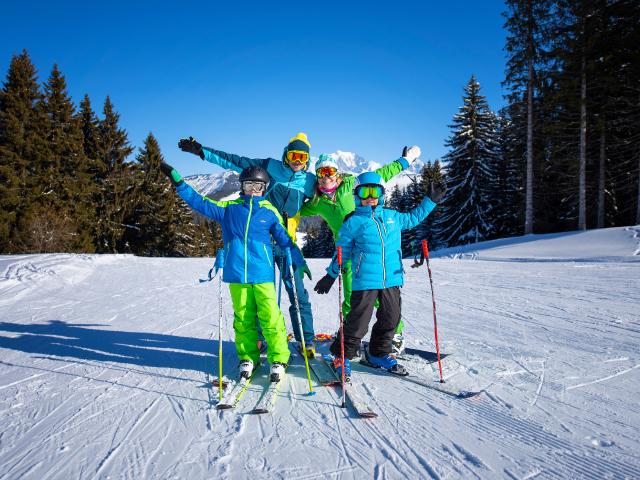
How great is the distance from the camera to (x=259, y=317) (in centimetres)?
355

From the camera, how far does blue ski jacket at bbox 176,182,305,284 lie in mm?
3461

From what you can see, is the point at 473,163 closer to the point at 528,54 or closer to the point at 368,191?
the point at 528,54

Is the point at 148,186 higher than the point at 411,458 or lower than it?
higher

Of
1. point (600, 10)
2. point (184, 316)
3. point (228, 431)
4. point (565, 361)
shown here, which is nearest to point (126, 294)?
point (184, 316)

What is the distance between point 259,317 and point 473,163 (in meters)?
24.1

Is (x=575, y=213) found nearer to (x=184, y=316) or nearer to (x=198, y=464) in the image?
(x=184, y=316)

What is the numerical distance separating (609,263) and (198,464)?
39.4ft

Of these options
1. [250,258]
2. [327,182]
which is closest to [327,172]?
[327,182]

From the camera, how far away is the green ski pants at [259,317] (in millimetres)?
3496

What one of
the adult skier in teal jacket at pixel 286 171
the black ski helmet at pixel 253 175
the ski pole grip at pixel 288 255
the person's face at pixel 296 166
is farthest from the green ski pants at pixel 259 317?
the person's face at pixel 296 166

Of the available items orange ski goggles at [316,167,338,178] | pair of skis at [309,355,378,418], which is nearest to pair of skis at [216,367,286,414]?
pair of skis at [309,355,378,418]

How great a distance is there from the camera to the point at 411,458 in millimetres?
2230

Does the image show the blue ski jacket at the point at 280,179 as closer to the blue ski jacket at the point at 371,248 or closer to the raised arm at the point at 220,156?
the raised arm at the point at 220,156

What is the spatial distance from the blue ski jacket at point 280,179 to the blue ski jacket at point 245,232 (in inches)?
21.1
